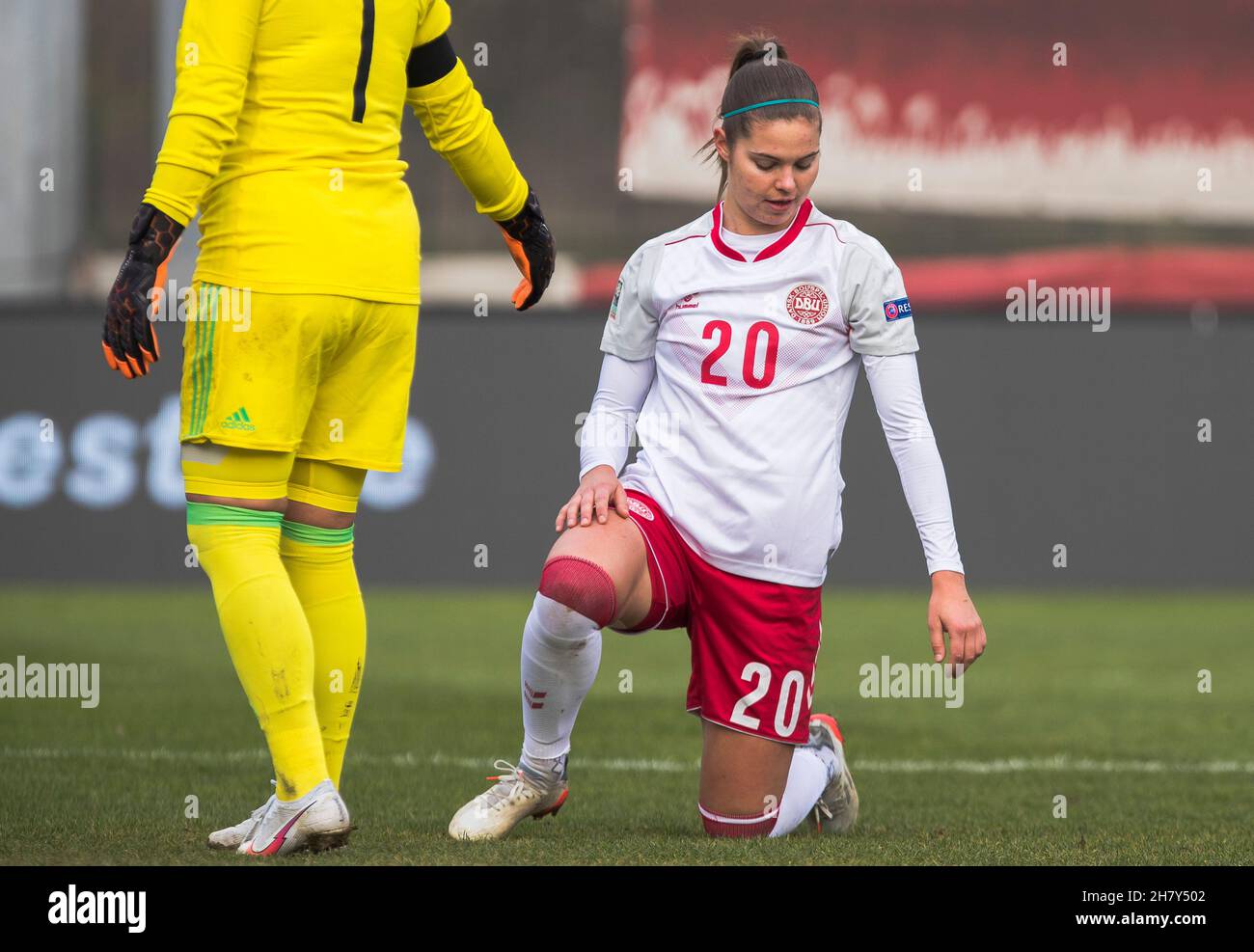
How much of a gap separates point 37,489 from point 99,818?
6.74 meters

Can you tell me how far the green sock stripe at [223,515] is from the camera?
11.1 ft

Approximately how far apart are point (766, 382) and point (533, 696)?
2.65 ft

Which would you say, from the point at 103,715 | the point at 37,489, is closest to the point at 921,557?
the point at 37,489

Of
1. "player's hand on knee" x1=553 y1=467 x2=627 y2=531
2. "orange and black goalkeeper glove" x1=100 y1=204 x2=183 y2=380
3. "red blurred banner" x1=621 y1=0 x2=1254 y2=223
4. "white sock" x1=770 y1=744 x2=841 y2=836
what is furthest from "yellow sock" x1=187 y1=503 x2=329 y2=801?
"red blurred banner" x1=621 y1=0 x2=1254 y2=223

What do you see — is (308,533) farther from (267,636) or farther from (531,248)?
(531,248)

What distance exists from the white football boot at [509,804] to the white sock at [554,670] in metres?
0.04

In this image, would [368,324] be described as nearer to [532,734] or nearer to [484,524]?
[532,734]

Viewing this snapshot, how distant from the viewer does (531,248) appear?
4082 mm

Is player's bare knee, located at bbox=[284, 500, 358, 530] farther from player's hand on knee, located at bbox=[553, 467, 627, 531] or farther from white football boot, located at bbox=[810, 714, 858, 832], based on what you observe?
white football boot, located at bbox=[810, 714, 858, 832]

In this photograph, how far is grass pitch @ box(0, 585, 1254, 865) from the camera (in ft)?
12.1

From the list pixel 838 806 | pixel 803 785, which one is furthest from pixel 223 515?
pixel 838 806

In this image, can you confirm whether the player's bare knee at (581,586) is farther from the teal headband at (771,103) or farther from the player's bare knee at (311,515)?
the teal headband at (771,103)

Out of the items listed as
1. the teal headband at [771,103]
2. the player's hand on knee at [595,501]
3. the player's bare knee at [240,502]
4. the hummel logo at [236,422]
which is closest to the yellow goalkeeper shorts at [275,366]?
the hummel logo at [236,422]
